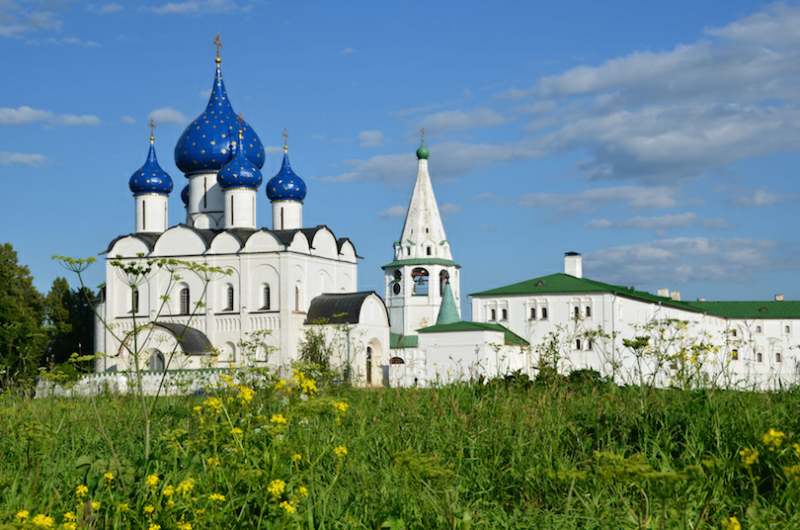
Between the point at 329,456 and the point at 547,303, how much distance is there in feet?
148

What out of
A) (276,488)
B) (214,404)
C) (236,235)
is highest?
(236,235)


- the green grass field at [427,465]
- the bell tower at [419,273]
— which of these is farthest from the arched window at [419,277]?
the green grass field at [427,465]

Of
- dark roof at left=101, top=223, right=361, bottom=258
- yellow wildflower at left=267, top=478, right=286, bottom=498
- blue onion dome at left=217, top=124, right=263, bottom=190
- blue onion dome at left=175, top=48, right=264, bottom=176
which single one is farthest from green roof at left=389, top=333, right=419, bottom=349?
yellow wildflower at left=267, top=478, right=286, bottom=498

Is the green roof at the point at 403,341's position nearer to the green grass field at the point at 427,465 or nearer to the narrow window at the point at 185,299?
the narrow window at the point at 185,299

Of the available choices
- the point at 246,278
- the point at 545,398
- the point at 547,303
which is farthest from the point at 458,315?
the point at 545,398

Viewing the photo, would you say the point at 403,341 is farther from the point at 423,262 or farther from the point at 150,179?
the point at 150,179

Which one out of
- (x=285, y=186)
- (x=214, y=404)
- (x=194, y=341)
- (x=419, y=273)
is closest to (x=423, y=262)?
(x=419, y=273)

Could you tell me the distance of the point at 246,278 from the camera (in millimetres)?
38562

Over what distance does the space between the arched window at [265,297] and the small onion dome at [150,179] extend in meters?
6.49

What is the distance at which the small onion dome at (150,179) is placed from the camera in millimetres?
41000

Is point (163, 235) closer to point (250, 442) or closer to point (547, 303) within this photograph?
point (547, 303)

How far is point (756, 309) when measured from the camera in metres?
62.2

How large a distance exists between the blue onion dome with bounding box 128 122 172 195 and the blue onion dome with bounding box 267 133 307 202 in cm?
416

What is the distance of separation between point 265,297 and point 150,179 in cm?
709
